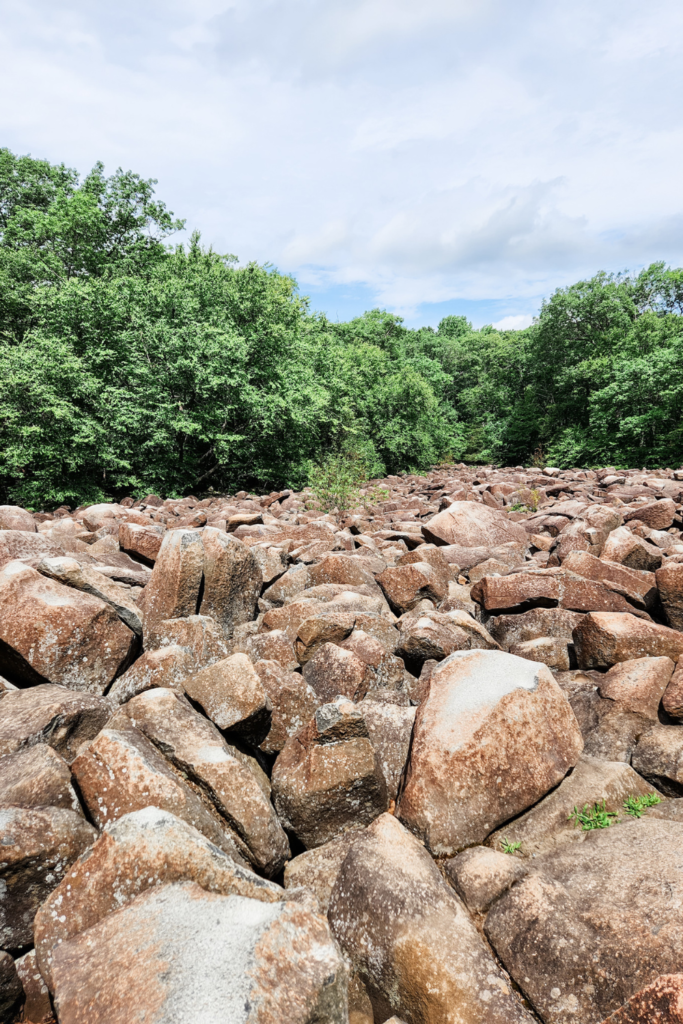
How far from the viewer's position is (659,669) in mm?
3818

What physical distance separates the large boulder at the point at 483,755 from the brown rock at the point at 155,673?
1.68 m

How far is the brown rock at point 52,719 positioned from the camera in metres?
3.11

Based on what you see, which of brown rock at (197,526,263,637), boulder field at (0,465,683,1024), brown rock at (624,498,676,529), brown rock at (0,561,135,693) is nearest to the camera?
boulder field at (0,465,683,1024)

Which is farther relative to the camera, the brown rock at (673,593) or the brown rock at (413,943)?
the brown rock at (673,593)

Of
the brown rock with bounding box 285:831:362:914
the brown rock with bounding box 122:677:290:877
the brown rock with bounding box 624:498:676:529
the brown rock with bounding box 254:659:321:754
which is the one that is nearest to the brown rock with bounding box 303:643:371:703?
the brown rock with bounding box 254:659:321:754

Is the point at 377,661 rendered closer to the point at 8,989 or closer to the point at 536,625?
the point at 536,625

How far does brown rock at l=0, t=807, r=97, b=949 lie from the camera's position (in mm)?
2395

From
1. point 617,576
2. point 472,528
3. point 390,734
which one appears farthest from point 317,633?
point 472,528

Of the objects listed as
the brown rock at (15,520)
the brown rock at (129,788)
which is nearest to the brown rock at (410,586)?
the brown rock at (129,788)

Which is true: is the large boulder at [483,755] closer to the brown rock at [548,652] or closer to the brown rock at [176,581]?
the brown rock at [548,652]

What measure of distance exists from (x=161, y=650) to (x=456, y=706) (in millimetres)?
2114

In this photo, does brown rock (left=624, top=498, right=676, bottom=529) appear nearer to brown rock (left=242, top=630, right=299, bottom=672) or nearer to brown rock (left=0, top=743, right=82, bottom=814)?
brown rock (left=242, top=630, right=299, bottom=672)

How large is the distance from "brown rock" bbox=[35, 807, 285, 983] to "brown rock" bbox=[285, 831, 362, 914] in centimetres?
56

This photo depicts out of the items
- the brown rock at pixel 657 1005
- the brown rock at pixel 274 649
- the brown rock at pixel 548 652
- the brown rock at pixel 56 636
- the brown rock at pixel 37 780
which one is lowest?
the brown rock at pixel 548 652
